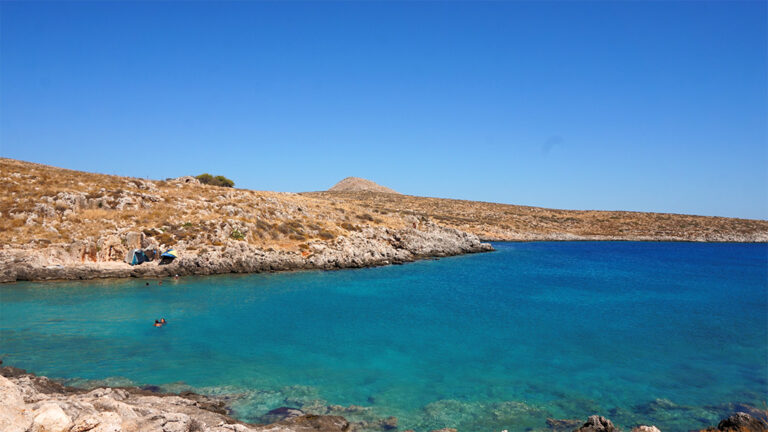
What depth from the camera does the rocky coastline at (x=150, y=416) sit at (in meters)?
10.5

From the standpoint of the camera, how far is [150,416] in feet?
42.0

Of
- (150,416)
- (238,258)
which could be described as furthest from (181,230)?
(150,416)

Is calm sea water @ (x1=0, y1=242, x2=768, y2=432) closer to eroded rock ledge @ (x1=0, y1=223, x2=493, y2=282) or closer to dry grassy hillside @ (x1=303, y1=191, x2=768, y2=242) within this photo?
eroded rock ledge @ (x1=0, y1=223, x2=493, y2=282)

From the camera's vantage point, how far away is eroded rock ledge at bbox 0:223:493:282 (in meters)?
42.9

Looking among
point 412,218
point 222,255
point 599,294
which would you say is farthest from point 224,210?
→ point 599,294

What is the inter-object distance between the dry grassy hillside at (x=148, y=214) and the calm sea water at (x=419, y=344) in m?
8.33

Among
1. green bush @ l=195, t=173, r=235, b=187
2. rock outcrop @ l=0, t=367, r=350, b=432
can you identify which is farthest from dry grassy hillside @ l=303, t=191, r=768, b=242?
rock outcrop @ l=0, t=367, r=350, b=432

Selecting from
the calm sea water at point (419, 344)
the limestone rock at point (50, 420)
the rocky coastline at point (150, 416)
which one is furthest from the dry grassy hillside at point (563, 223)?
the limestone rock at point (50, 420)

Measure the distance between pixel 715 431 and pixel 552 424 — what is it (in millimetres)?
5265

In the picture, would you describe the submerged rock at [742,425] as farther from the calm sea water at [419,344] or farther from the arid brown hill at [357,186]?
the arid brown hill at [357,186]

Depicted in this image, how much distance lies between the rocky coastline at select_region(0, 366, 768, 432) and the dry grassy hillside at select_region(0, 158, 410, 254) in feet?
110

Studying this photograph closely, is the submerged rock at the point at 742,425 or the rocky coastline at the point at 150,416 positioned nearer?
the rocky coastline at the point at 150,416

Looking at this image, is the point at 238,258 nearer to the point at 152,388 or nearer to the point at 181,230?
the point at 181,230

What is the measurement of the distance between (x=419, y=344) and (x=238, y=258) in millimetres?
31794
